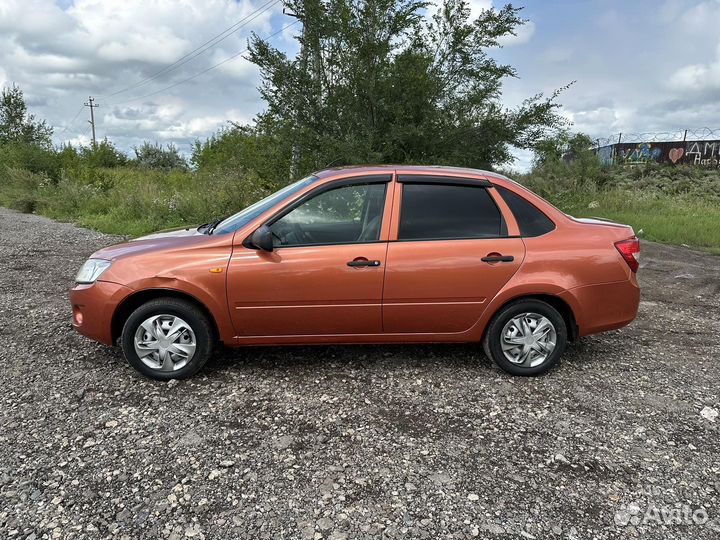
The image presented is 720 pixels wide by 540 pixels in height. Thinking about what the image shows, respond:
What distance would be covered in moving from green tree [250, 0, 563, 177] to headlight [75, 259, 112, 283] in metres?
6.09

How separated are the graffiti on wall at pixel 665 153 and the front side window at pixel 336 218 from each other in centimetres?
2964

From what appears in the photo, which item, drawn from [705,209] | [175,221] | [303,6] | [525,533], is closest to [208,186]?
[175,221]

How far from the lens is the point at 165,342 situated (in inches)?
152

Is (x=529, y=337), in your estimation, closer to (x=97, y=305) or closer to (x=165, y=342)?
(x=165, y=342)

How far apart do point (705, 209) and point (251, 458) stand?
18558mm

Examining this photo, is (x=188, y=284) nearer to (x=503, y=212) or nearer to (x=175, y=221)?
(x=503, y=212)

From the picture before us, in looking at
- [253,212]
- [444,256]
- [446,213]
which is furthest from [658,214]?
[253,212]

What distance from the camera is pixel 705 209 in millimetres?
16562

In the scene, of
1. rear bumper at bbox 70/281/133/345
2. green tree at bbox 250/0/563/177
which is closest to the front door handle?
rear bumper at bbox 70/281/133/345

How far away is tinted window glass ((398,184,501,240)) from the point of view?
3943 mm

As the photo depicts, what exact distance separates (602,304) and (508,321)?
2.60 feet

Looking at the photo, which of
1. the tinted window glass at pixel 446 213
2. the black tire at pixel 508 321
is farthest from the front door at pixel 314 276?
the black tire at pixel 508 321

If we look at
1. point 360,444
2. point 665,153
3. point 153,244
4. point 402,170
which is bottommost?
point 360,444

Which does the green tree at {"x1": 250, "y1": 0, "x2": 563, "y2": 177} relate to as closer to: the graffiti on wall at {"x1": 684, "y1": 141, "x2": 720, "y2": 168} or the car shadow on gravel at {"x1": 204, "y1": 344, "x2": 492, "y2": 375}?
the car shadow on gravel at {"x1": 204, "y1": 344, "x2": 492, "y2": 375}
